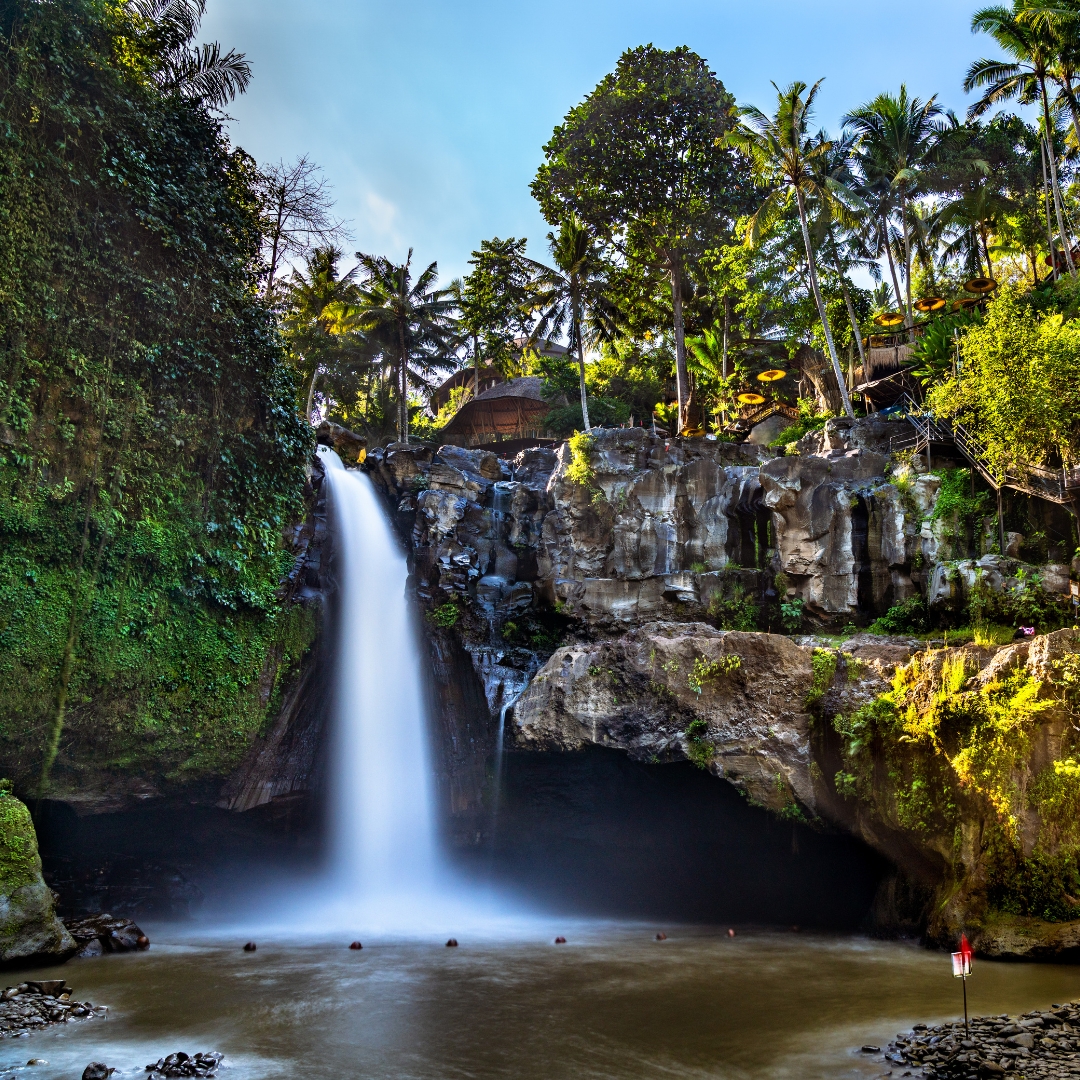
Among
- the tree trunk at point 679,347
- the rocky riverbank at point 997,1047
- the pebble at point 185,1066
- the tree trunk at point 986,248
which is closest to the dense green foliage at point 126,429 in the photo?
the pebble at point 185,1066

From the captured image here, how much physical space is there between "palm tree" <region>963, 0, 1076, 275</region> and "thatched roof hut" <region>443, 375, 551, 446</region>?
827 inches

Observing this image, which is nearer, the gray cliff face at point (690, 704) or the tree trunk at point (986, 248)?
the gray cliff face at point (690, 704)

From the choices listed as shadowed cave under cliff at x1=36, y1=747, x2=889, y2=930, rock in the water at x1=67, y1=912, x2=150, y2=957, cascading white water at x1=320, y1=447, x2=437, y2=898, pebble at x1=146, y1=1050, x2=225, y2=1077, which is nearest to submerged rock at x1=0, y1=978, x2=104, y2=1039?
pebble at x1=146, y1=1050, x2=225, y2=1077

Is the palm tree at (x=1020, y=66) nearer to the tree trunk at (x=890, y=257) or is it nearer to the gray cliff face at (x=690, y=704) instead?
the tree trunk at (x=890, y=257)

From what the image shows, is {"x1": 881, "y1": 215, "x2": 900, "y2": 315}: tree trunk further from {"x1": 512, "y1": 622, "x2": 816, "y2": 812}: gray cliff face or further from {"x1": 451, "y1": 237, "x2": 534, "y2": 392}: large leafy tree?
{"x1": 512, "y1": 622, "x2": 816, "y2": 812}: gray cliff face

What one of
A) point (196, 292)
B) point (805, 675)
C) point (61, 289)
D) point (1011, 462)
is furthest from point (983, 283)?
point (61, 289)

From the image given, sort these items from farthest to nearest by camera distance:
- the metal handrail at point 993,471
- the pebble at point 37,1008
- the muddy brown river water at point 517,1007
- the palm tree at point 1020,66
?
the palm tree at point 1020,66 < the metal handrail at point 993,471 < the pebble at point 37,1008 < the muddy brown river water at point 517,1007

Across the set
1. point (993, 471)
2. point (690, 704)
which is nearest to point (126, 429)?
point (690, 704)

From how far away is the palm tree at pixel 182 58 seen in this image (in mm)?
18141

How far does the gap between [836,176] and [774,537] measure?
2143cm

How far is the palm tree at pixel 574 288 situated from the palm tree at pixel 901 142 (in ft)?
41.0

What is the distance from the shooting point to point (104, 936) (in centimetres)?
1284

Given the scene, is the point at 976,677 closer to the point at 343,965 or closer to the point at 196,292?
the point at 343,965

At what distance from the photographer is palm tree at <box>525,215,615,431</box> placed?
98.6ft
